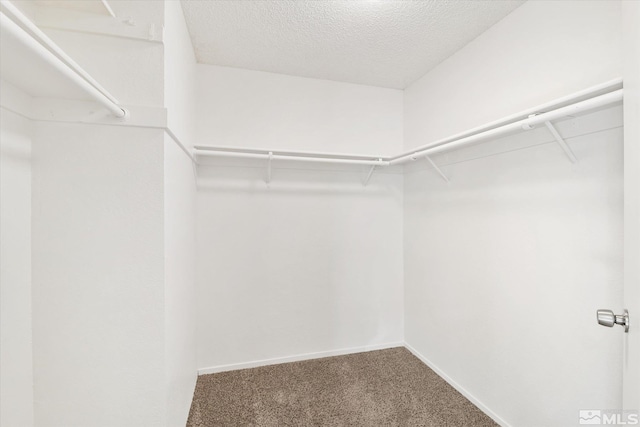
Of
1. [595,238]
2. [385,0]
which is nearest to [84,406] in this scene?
[595,238]

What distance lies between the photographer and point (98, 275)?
1.12 metres

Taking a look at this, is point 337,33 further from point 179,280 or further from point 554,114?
point 179,280

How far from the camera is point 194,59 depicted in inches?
80.3

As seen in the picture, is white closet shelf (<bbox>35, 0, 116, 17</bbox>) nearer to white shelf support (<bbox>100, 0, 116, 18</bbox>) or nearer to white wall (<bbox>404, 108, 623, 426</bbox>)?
white shelf support (<bbox>100, 0, 116, 18</bbox>)

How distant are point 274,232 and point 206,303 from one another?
2.49 feet

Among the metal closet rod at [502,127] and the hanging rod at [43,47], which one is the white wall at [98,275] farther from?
the metal closet rod at [502,127]

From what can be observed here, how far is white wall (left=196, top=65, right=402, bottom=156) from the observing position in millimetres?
2205

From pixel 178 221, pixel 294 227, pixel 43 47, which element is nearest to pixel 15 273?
pixel 178 221

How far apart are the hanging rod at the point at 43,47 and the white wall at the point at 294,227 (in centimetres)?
Answer: 120

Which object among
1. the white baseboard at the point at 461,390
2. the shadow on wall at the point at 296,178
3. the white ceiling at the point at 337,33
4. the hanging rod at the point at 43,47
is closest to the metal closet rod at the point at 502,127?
the shadow on wall at the point at 296,178

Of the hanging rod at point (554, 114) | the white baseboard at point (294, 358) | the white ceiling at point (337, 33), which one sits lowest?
the white baseboard at point (294, 358)

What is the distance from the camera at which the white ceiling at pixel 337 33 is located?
156cm

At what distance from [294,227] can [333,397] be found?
4.15ft

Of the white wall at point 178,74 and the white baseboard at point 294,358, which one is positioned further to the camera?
the white baseboard at point 294,358
